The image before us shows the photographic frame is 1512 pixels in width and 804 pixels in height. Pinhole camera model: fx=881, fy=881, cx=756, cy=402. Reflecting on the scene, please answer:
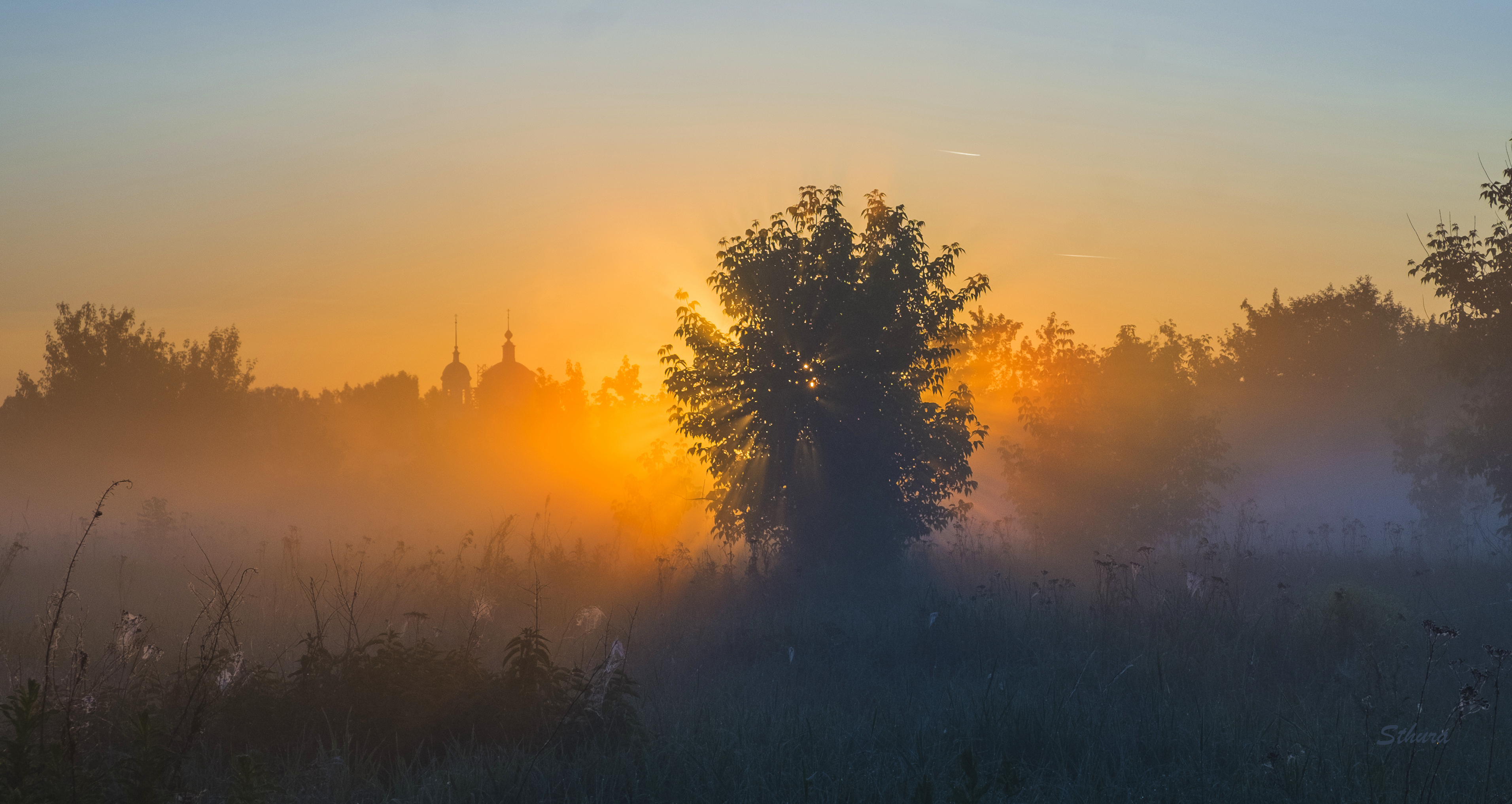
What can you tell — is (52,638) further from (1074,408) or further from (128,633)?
(1074,408)

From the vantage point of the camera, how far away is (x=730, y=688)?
26.0 ft

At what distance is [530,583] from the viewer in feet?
41.3

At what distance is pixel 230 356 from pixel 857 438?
83.4ft

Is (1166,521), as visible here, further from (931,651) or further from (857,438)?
(931,651)

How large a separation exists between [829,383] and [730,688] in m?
8.28

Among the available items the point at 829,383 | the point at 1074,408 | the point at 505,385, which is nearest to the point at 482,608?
the point at 829,383

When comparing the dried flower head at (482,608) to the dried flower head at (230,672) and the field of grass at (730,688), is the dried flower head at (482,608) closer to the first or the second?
the field of grass at (730,688)

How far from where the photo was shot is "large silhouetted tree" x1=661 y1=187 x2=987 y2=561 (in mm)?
15414

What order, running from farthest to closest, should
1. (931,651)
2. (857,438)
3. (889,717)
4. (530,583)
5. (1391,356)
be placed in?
(1391,356)
(857,438)
(530,583)
(931,651)
(889,717)

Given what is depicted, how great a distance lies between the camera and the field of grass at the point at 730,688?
16.6 ft

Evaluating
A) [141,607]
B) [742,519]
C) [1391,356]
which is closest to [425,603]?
[141,607]

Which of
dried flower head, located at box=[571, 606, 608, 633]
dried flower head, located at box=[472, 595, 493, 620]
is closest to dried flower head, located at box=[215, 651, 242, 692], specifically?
dried flower head, located at box=[472, 595, 493, 620]

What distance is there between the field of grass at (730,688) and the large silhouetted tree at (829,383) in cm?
187

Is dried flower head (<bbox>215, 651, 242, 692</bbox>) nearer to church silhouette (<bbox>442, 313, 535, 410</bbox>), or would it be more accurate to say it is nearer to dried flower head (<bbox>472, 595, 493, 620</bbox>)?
dried flower head (<bbox>472, 595, 493, 620</bbox>)
